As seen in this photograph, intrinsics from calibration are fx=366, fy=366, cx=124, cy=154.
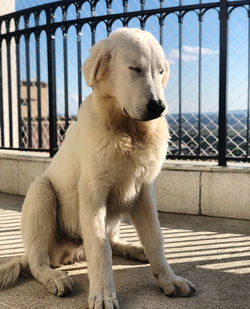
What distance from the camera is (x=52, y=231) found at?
2.34 metres

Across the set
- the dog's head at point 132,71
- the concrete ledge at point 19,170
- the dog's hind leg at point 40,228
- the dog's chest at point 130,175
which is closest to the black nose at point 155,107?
the dog's head at point 132,71

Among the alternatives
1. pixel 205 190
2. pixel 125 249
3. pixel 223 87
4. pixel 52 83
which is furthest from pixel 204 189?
pixel 52 83

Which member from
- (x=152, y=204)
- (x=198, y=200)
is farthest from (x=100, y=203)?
(x=198, y=200)

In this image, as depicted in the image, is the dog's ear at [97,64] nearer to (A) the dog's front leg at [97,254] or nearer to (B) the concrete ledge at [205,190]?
(A) the dog's front leg at [97,254]

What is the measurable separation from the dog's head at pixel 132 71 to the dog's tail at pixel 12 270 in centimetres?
122

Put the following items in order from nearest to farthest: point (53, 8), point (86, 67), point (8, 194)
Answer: point (86, 67) → point (53, 8) → point (8, 194)

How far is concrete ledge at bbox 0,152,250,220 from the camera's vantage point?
381cm

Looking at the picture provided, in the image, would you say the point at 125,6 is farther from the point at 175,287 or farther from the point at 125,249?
the point at 175,287

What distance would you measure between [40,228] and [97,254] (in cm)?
50

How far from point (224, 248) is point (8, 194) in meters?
3.44

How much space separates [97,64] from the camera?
1.93 meters

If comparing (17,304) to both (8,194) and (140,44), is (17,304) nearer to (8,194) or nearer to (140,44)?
(140,44)

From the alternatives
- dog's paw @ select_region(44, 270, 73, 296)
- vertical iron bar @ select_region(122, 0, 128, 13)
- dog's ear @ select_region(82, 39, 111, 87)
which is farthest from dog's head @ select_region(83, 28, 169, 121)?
vertical iron bar @ select_region(122, 0, 128, 13)

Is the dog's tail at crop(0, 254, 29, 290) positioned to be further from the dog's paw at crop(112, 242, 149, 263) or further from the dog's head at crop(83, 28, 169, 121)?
the dog's head at crop(83, 28, 169, 121)
